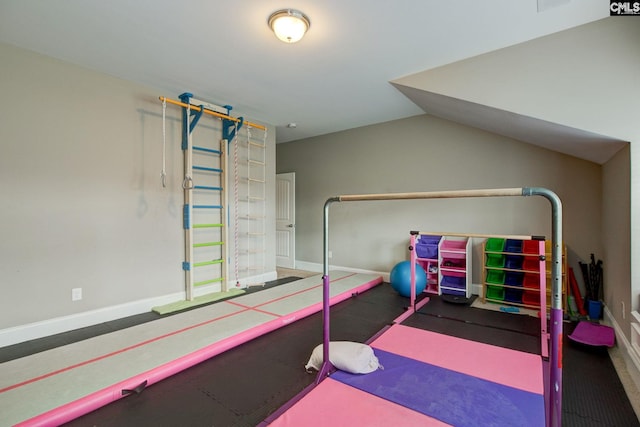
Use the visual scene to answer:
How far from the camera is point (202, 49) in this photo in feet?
9.48

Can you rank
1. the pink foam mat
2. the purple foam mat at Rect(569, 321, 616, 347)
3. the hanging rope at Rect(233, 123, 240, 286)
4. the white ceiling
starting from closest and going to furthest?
1. the pink foam mat
2. the white ceiling
3. the purple foam mat at Rect(569, 321, 616, 347)
4. the hanging rope at Rect(233, 123, 240, 286)

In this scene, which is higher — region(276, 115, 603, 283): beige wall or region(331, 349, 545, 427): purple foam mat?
region(276, 115, 603, 283): beige wall

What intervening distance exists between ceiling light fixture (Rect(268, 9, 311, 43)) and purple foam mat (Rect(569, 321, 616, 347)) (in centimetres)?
362

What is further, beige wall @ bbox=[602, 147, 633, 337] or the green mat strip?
the green mat strip

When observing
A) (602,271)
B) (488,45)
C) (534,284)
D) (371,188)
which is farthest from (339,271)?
(488,45)

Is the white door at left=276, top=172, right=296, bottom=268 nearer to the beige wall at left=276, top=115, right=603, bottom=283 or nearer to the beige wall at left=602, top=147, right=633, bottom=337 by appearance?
the beige wall at left=276, top=115, right=603, bottom=283

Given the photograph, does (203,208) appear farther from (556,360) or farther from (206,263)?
(556,360)

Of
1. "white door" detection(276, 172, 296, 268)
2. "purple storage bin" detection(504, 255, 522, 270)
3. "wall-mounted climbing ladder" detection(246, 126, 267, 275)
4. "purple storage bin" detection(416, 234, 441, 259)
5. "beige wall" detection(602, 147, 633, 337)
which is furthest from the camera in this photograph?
"white door" detection(276, 172, 296, 268)

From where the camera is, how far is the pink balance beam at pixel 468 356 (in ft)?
7.04

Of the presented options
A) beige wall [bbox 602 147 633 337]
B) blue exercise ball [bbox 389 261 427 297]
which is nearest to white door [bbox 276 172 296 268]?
blue exercise ball [bbox 389 261 427 297]

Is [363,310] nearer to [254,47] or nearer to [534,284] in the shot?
[534,284]

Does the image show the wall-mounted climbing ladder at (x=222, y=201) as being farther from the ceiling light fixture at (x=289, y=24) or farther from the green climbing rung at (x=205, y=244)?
the ceiling light fixture at (x=289, y=24)

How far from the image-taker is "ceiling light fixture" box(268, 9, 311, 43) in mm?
2365

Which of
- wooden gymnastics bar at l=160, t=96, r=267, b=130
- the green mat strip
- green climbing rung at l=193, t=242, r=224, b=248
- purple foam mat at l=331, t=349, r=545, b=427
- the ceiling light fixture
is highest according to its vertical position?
the ceiling light fixture
